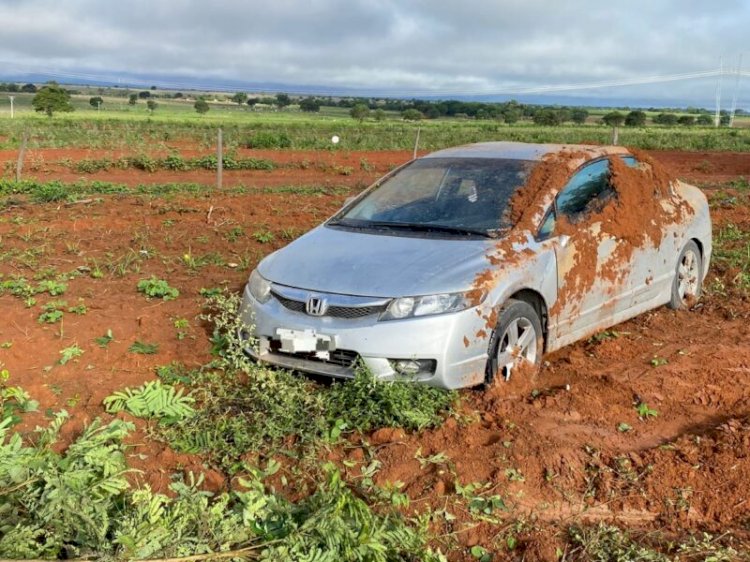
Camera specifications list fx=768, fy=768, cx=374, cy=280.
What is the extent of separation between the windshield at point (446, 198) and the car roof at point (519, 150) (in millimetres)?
98

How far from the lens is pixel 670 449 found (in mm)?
4156

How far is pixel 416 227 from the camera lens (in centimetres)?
559

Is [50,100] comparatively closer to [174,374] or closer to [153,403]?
[174,374]

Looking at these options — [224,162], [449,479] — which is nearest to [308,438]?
[449,479]

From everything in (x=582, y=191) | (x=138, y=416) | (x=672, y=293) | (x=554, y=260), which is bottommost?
(x=138, y=416)

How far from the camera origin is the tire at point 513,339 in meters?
4.84

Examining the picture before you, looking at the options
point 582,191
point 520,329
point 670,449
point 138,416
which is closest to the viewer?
point 670,449

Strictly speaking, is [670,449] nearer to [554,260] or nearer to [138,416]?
[554,260]

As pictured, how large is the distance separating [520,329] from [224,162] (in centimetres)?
1991

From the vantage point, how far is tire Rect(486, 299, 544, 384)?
4.84m

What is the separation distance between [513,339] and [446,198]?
138 cm

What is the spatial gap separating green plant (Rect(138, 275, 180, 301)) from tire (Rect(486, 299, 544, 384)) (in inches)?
135

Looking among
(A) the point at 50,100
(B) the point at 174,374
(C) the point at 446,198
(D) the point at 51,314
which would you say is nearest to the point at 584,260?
(C) the point at 446,198

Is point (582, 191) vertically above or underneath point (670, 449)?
above
